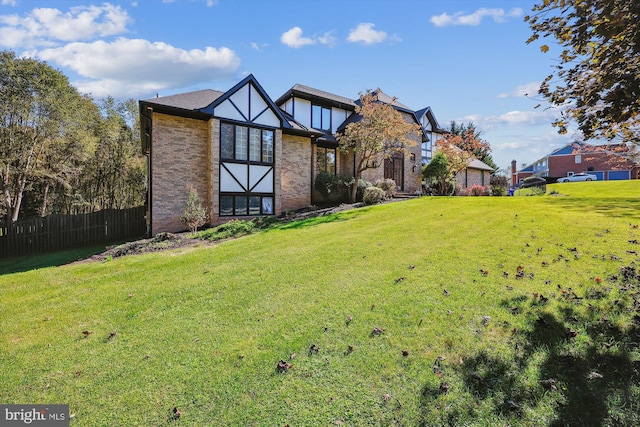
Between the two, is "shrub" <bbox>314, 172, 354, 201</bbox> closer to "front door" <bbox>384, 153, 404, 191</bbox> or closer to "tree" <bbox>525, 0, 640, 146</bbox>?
"front door" <bbox>384, 153, 404, 191</bbox>

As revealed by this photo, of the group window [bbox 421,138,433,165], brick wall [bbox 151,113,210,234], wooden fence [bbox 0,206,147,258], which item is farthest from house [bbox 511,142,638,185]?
wooden fence [bbox 0,206,147,258]

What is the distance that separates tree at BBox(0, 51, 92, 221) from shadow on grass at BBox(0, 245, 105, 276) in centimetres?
738

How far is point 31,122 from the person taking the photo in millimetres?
16750

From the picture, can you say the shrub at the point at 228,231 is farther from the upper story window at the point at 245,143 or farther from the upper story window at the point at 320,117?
the upper story window at the point at 320,117

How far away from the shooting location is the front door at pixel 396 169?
2341cm

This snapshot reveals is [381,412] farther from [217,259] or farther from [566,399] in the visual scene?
[217,259]

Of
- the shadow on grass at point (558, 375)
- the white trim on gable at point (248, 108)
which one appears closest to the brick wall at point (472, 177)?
the white trim on gable at point (248, 108)

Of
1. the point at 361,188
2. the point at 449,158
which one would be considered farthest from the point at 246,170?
the point at 449,158

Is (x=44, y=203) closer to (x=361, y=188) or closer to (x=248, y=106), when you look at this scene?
(x=248, y=106)

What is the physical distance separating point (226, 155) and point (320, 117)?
865 centimetres

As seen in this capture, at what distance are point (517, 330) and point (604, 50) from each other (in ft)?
11.5

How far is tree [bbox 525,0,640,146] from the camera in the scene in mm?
3008

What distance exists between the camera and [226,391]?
3.22 metres

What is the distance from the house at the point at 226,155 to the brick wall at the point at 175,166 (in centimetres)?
4
